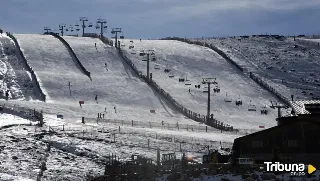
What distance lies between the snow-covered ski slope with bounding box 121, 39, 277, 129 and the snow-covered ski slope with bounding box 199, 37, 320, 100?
195 inches

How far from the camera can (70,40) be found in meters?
119

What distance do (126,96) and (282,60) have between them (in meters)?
46.9

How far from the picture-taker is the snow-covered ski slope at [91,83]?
74.5 metres

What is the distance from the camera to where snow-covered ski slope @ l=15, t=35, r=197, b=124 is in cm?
7450

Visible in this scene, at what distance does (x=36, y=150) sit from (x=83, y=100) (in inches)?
1404

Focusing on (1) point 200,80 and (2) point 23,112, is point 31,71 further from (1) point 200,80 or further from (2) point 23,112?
(2) point 23,112

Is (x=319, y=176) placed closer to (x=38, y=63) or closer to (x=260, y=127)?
(x=260, y=127)

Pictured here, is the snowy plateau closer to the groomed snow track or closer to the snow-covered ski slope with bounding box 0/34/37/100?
the snow-covered ski slope with bounding box 0/34/37/100

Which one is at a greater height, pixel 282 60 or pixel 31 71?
pixel 282 60

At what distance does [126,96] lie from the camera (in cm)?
8600

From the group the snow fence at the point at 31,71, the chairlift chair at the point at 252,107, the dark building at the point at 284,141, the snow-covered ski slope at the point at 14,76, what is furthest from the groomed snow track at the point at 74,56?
the dark building at the point at 284,141

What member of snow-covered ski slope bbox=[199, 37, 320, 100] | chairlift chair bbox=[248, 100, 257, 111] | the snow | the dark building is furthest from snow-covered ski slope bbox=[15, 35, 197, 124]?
the dark building

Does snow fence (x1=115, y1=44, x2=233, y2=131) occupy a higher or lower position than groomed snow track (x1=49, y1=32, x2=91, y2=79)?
lower

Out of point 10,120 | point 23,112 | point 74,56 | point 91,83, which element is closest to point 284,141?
point 10,120
